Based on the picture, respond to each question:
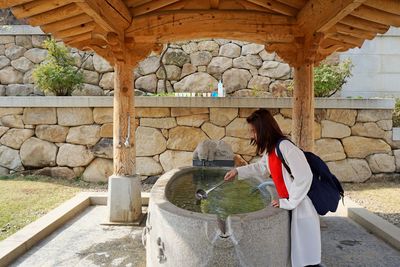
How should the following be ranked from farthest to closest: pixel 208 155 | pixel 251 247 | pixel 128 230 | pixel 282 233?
pixel 208 155 < pixel 128 230 < pixel 282 233 < pixel 251 247

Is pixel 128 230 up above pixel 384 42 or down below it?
below

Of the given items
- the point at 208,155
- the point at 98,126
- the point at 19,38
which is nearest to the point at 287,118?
the point at 208,155

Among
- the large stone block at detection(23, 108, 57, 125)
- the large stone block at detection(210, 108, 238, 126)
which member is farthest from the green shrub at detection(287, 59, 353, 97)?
the large stone block at detection(23, 108, 57, 125)

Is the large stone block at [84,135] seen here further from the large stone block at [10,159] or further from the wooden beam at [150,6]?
the wooden beam at [150,6]

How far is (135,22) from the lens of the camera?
13.6ft

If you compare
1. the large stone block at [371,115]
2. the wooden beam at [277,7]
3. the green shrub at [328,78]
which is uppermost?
the wooden beam at [277,7]

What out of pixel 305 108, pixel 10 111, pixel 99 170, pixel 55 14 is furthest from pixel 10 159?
pixel 305 108

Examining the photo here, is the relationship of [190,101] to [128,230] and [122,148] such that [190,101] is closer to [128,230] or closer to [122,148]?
[122,148]

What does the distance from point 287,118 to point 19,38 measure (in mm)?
6320

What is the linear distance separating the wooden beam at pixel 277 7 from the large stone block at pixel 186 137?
2.86 metres

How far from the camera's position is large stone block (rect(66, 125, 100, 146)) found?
252 inches

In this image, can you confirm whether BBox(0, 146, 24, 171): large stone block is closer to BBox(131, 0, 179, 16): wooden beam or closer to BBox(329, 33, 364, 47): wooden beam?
BBox(131, 0, 179, 16): wooden beam

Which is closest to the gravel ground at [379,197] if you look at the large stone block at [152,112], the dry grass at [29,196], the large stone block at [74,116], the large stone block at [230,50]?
the large stone block at [152,112]

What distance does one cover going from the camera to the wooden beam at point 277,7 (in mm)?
3977
